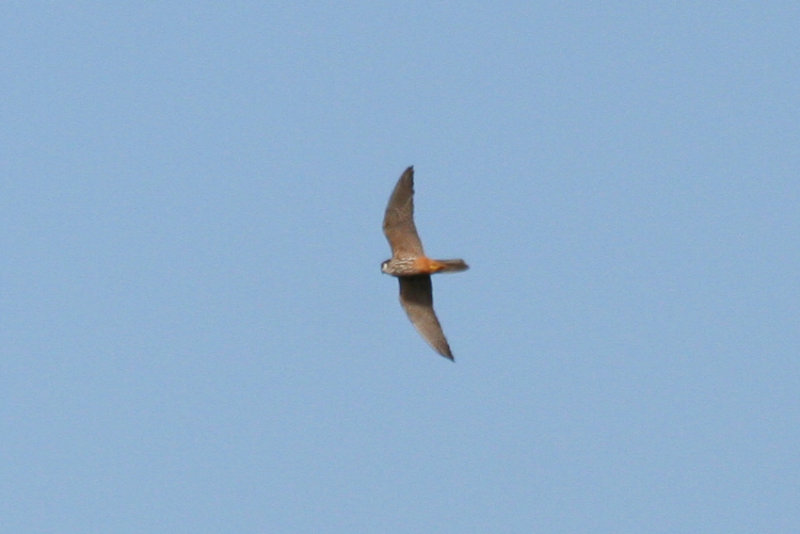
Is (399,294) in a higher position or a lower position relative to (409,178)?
lower

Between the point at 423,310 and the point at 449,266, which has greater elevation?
the point at 449,266

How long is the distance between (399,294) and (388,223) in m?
1.99

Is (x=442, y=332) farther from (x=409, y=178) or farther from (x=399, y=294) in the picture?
(x=409, y=178)

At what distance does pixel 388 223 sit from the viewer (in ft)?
131

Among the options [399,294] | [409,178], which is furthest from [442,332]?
[409,178]

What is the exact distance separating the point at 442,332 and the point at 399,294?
138cm

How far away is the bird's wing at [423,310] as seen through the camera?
133ft

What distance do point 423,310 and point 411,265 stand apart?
5.07 ft

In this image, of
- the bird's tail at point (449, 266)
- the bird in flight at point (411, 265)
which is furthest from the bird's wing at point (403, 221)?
the bird's tail at point (449, 266)

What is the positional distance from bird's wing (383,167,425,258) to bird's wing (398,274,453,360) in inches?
36.3

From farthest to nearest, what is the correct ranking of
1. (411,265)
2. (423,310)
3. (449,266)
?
1. (423,310)
2. (411,265)
3. (449,266)

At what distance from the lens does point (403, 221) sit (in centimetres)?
3981

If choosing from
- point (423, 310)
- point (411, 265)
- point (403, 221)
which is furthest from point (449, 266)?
point (423, 310)

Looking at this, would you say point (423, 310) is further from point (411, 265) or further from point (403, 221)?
point (403, 221)
